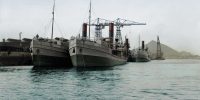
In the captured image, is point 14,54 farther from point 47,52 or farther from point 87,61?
point 87,61

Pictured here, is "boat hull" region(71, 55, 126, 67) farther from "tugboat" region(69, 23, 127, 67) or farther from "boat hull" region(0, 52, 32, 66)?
"boat hull" region(0, 52, 32, 66)

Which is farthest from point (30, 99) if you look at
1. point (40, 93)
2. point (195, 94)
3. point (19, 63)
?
point (19, 63)

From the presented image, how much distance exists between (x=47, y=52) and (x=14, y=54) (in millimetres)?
29116

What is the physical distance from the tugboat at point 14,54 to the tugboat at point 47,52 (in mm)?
22184

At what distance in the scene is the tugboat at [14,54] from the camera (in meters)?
99.2

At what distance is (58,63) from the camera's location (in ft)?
269

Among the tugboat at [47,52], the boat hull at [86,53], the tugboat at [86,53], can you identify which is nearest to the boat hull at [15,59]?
the tugboat at [47,52]

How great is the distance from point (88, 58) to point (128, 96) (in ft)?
152

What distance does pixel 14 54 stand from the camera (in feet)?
337

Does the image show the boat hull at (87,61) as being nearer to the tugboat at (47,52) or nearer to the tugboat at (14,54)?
the tugboat at (47,52)

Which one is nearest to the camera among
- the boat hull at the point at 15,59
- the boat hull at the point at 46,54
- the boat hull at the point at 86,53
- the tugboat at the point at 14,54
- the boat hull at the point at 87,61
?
the boat hull at the point at 86,53

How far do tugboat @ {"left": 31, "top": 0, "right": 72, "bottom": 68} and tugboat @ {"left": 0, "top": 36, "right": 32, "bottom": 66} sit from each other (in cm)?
2218

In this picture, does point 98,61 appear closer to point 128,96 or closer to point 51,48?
point 51,48

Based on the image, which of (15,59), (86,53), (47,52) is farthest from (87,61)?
(15,59)
